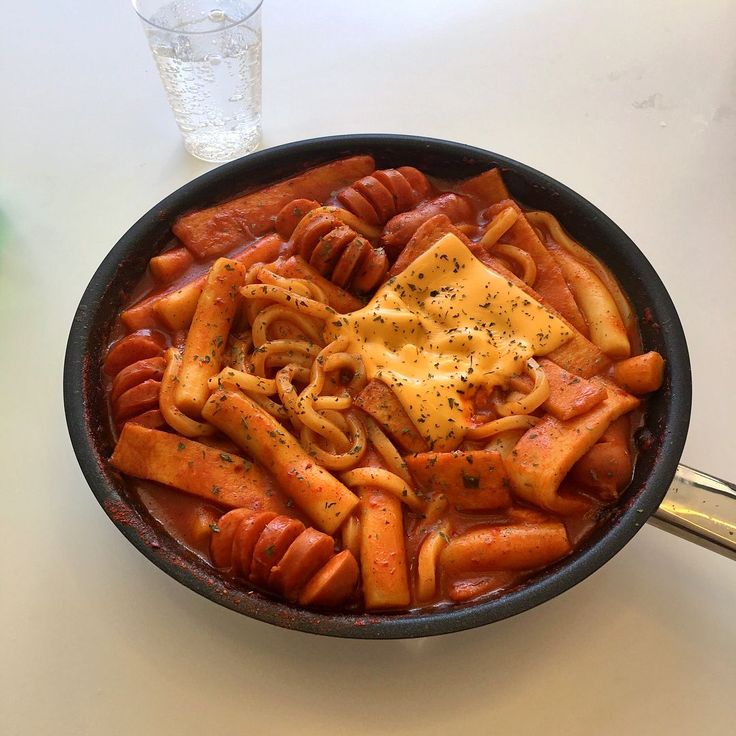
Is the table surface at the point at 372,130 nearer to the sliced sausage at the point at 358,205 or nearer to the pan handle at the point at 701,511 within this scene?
the pan handle at the point at 701,511

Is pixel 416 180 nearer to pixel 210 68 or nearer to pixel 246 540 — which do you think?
pixel 210 68

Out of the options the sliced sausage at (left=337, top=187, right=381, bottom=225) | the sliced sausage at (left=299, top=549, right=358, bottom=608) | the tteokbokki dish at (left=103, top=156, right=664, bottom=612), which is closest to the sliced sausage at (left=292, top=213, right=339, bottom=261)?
the tteokbokki dish at (left=103, top=156, right=664, bottom=612)

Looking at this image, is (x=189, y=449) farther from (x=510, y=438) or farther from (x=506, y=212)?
(x=506, y=212)

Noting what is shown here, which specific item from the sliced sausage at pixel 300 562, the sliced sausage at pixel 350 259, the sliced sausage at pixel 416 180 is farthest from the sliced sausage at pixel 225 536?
the sliced sausage at pixel 416 180

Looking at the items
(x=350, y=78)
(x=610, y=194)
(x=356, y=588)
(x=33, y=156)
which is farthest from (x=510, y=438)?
(x=33, y=156)

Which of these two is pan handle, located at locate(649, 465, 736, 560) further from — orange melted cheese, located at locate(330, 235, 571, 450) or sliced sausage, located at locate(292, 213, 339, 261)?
sliced sausage, located at locate(292, 213, 339, 261)

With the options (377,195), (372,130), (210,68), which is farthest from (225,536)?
(372,130)
